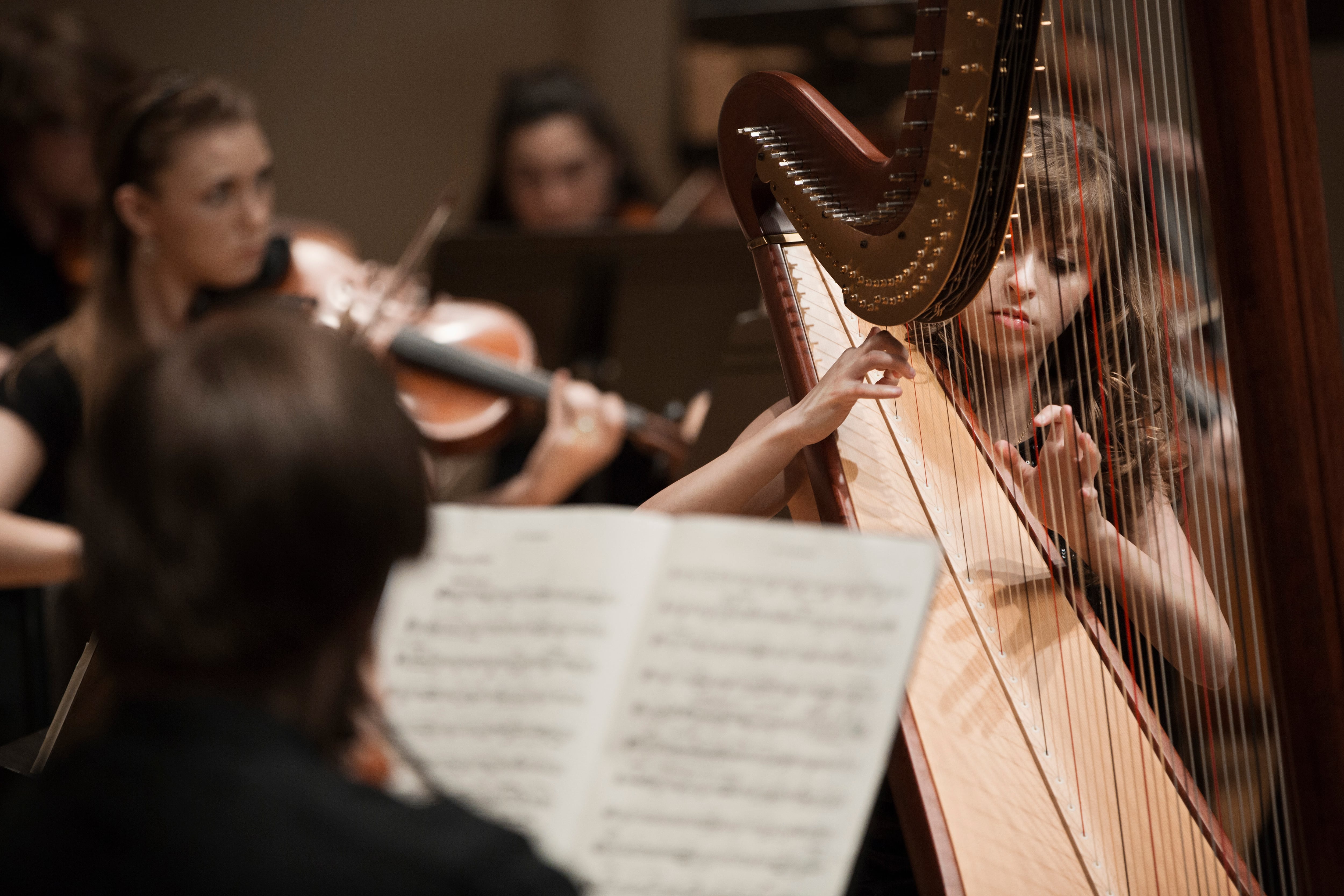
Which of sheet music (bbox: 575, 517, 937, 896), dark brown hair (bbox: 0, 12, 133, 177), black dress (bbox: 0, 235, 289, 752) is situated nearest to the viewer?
sheet music (bbox: 575, 517, 937, 896)

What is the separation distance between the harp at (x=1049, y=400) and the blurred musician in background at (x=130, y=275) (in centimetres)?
105

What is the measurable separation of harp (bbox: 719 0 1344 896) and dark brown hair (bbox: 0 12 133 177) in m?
1.72

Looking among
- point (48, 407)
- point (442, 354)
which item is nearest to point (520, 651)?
point (48, 407)

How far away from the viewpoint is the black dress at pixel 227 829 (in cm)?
50

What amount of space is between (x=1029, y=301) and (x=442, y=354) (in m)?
1.36

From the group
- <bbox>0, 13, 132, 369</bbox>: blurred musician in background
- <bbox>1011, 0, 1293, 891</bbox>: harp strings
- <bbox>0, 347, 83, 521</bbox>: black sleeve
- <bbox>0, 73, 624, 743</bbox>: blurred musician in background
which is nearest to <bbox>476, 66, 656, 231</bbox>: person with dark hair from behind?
<bbox>0, 13, 132, 369</bbox>: blurred musician in background

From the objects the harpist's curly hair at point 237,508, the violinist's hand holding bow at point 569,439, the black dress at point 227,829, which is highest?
the harpist's curly hair at point 237,508

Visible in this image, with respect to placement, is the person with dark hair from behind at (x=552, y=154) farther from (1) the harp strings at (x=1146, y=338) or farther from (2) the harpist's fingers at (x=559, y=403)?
(1) the harp strings at (x=1146, y=338)

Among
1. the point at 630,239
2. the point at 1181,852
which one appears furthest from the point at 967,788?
the point at 630,239

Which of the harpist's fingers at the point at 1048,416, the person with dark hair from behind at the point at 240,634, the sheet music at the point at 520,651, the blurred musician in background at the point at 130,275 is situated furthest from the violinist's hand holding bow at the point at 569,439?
the person with dark hair from behind at the point at 240,634

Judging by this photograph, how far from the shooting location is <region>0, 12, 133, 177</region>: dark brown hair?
229 centimetres

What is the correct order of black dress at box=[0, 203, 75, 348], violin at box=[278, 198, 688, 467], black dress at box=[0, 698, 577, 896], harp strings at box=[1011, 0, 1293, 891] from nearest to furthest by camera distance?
black dress at box=[0, 698, 577, 896]
harp strings at box=[1011, 0, 1293, 891]
violin at box=[278, 198, 688, 467]
black dress at box=[0, 203, 75, 348]

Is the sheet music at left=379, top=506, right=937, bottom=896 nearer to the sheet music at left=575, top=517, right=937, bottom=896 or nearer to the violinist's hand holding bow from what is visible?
the sheet music at left=575, top=517, right=937, bottom=896

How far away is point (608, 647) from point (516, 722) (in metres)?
0.06
